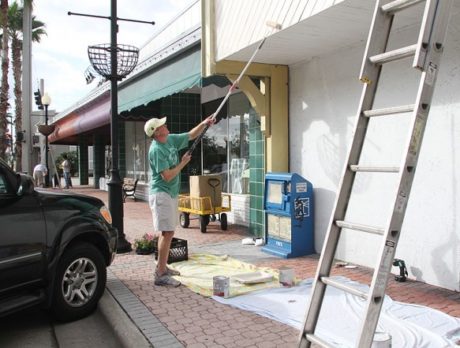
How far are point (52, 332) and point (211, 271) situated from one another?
2164 millimetres

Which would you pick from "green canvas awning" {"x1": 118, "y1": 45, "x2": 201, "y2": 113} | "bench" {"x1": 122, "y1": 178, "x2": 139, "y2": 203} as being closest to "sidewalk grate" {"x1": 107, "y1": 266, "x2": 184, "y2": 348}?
"green canvas awning" {"x1": 118, "y1": 45, "x2": 201, "y2": 113}

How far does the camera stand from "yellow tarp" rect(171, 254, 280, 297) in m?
5.29

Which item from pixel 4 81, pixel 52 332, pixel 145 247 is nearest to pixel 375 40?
pixel 52 332

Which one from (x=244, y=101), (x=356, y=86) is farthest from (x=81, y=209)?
(x=244, y=101)

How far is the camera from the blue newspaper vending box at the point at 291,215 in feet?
22.4

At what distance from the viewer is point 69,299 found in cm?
463

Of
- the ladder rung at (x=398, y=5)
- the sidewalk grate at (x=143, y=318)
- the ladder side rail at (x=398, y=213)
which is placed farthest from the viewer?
the sidewalk grate at (x=143, y=318)

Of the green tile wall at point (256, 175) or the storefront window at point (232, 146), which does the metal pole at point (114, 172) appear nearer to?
the green tile wall at point (256, 175)

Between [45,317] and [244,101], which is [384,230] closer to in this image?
[45,317]

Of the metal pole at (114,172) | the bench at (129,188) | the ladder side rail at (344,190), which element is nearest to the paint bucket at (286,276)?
the ladder side rail at (344,190)

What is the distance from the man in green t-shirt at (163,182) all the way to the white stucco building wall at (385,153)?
81.8 inches

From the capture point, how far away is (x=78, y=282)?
4.70 m

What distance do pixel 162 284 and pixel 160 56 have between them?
4925 millimetres

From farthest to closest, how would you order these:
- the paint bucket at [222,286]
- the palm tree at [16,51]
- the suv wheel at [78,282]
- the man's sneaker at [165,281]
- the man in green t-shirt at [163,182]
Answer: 1. the palm tree at [16,51]
2. the man's sneaker at [165,281]
3. the man in green t-shirt at [163,182]
4. the paint bucket at [222,286]
5. the suv wheel at [78,282]
